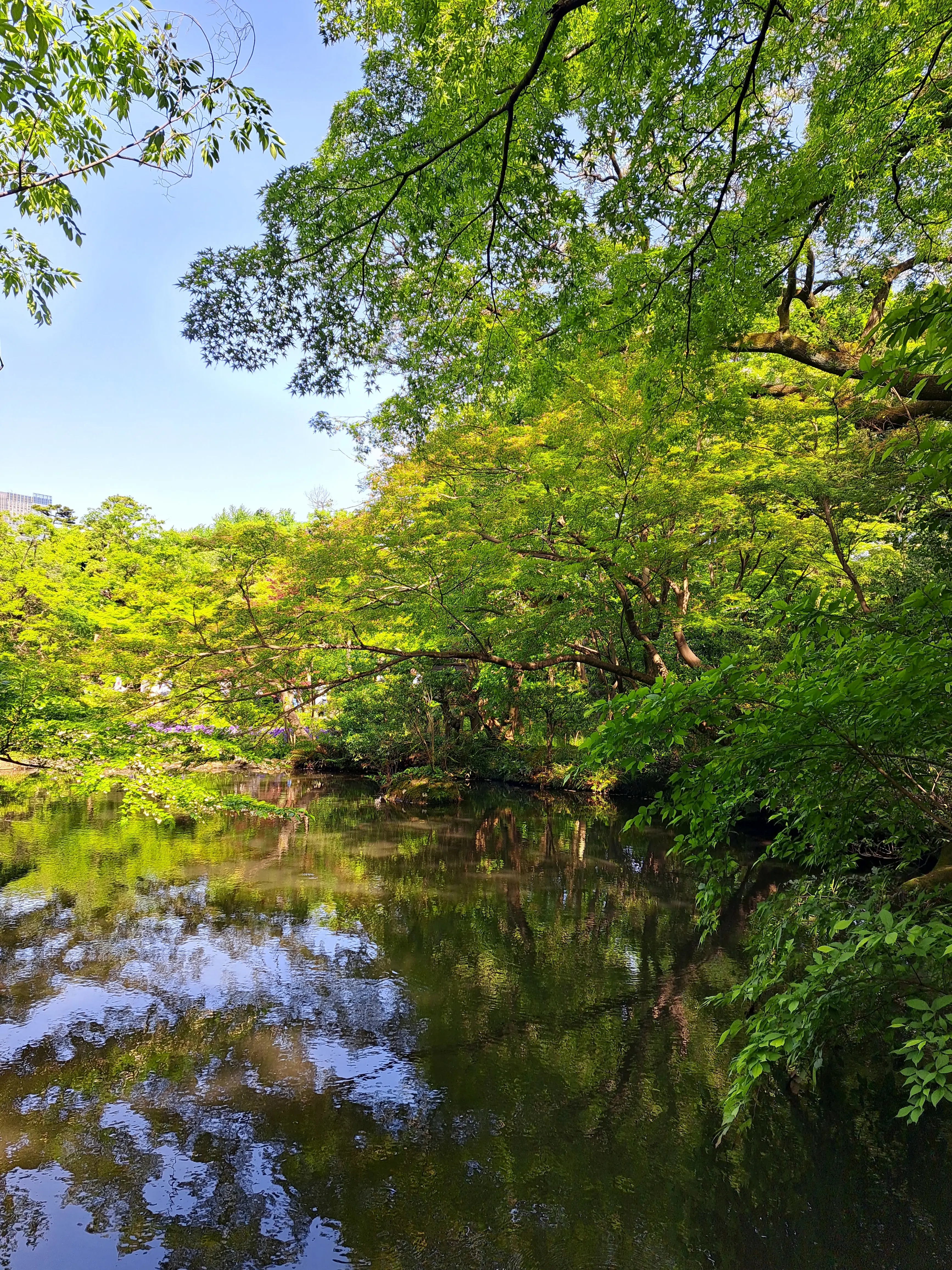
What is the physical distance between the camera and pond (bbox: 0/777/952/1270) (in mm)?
3619

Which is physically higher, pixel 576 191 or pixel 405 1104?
pixel 576 191

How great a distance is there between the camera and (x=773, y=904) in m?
4.15

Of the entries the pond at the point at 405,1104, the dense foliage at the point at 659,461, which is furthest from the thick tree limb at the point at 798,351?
the pond at the point at 405,1104

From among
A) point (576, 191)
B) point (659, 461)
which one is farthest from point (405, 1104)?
point (659, 461)

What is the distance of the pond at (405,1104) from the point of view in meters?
3.62

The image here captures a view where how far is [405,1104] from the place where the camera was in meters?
4.82

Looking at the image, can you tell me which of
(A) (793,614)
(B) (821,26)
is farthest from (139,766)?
(B) (821,26)

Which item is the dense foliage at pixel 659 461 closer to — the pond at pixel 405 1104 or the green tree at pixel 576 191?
the green tree at pixel 576 191

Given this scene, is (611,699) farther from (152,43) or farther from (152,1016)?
(152,1016)

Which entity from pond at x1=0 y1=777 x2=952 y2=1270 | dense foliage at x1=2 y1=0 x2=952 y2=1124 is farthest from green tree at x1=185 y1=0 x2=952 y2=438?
pond at x1=0 y1=777 x2=952 y2=1270

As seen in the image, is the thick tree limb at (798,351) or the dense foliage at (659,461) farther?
the thick tree limb at (798,351)

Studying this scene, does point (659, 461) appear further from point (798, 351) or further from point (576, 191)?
point (576, 191)

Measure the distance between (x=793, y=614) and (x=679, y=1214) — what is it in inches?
141

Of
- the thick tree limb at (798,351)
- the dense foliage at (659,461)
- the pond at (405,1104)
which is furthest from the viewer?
the thick tree limb at (798,351)
